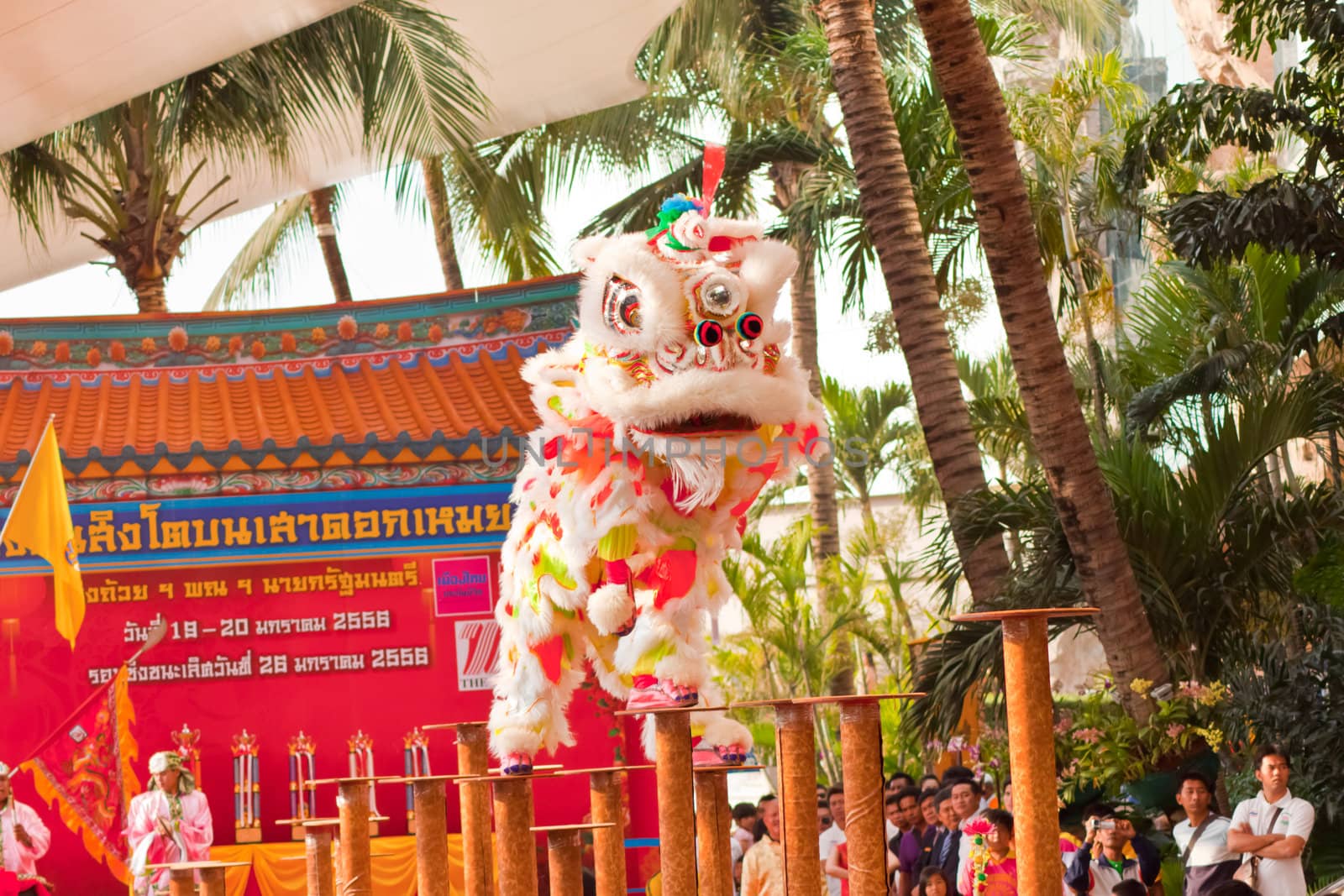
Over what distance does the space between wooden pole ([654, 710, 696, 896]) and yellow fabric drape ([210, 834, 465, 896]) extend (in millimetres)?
5229

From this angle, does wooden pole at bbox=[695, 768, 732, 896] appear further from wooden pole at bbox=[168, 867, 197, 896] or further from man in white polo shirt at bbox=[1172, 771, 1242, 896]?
wooden pole at bbox=[168, 867, 197, 896]

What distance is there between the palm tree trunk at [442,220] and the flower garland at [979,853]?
8.15 meters

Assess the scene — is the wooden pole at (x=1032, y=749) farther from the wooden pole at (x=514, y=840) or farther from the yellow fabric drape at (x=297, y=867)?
the yellow fabric drape at (x=297, y=867)

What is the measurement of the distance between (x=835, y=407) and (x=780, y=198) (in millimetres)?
4672

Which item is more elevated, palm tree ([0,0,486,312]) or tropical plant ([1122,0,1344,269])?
palm tree ([0,0,486,312])

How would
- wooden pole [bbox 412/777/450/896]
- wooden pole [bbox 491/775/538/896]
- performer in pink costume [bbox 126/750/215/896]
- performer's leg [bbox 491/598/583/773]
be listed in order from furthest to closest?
performer in pink costume [bbox 126/750/215/896], performer's leg [bbox 491/598/583/773], wooden pole [bbox 412/777/450/896], wooden pole [bbox 491/775/538/896]

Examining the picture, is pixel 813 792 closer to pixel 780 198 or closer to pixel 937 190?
pixel 937 190

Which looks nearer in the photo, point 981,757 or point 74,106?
point 981,757

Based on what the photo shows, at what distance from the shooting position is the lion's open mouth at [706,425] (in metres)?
4.62

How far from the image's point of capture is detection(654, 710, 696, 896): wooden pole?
355 centimetres

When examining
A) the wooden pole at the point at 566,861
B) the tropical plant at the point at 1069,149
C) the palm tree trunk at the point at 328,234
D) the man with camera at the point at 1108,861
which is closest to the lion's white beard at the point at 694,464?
the wooden pole at the point at 566,861

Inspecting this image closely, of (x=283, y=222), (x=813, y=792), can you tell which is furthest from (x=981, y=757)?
(x=283, y=222)

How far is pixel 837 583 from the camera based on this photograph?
14875 millimetres

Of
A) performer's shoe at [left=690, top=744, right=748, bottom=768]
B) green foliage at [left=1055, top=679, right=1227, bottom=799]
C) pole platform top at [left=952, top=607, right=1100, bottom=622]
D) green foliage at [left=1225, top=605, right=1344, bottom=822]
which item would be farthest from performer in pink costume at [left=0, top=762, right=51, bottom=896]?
pole platform top at [left=952, top=607, right=1100, bottom=622]
